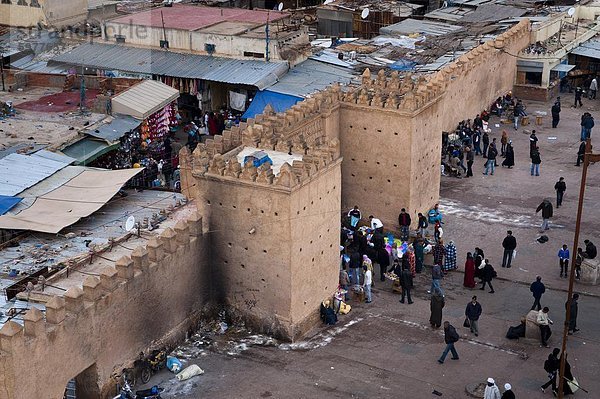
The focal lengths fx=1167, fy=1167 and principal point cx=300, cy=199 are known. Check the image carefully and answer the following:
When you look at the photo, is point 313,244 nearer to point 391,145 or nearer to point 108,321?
point 108,321

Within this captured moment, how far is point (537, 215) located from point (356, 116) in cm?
620

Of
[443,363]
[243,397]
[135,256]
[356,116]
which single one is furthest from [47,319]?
[356,116]

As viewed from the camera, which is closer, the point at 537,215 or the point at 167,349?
the point at 167,349

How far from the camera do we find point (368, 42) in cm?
4341

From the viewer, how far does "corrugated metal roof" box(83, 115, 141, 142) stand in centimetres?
3253

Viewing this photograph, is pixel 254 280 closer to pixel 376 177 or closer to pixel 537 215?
pixel 376 177

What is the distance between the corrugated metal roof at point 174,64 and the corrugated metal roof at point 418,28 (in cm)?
717

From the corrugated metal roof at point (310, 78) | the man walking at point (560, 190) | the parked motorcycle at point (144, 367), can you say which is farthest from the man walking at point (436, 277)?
the corrugated metal roof at point (310, 78)

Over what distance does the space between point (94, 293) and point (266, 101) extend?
16.7 meters

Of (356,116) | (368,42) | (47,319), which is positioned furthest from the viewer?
(368,42)

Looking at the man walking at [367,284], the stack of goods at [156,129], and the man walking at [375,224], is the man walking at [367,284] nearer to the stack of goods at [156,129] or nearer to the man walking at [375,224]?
the man walking at [375,224]

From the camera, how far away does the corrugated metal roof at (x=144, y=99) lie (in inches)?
1355

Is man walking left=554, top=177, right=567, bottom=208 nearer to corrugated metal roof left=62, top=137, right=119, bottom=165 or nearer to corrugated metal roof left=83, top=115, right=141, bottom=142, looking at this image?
corrugated metal roof left=83, top=115, right=141, bottom=142

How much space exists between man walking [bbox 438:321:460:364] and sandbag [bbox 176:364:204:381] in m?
4.95
